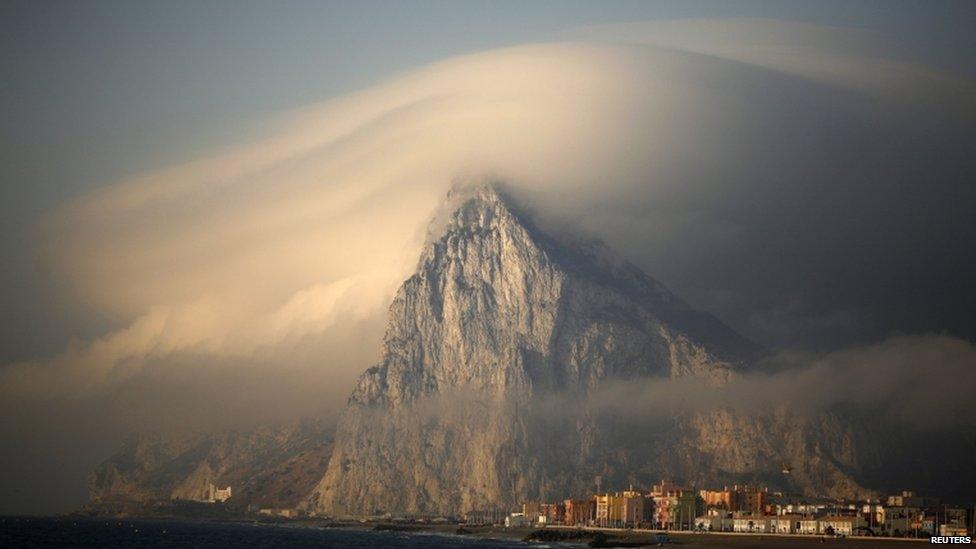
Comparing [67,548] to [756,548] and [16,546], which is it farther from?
[756,548]

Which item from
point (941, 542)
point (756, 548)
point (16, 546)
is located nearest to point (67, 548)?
point (16, 546)

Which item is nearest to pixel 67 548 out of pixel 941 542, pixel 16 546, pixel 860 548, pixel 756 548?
pixel 16 546

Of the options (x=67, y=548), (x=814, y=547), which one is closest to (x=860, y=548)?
(x=814, y=547)

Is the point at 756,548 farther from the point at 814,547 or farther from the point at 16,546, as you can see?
the point at 16,546

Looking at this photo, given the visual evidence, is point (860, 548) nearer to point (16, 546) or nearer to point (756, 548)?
point (756, 548)

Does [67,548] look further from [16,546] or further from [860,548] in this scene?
[860,548]

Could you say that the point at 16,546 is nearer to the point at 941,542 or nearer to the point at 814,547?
the point at 814,547
